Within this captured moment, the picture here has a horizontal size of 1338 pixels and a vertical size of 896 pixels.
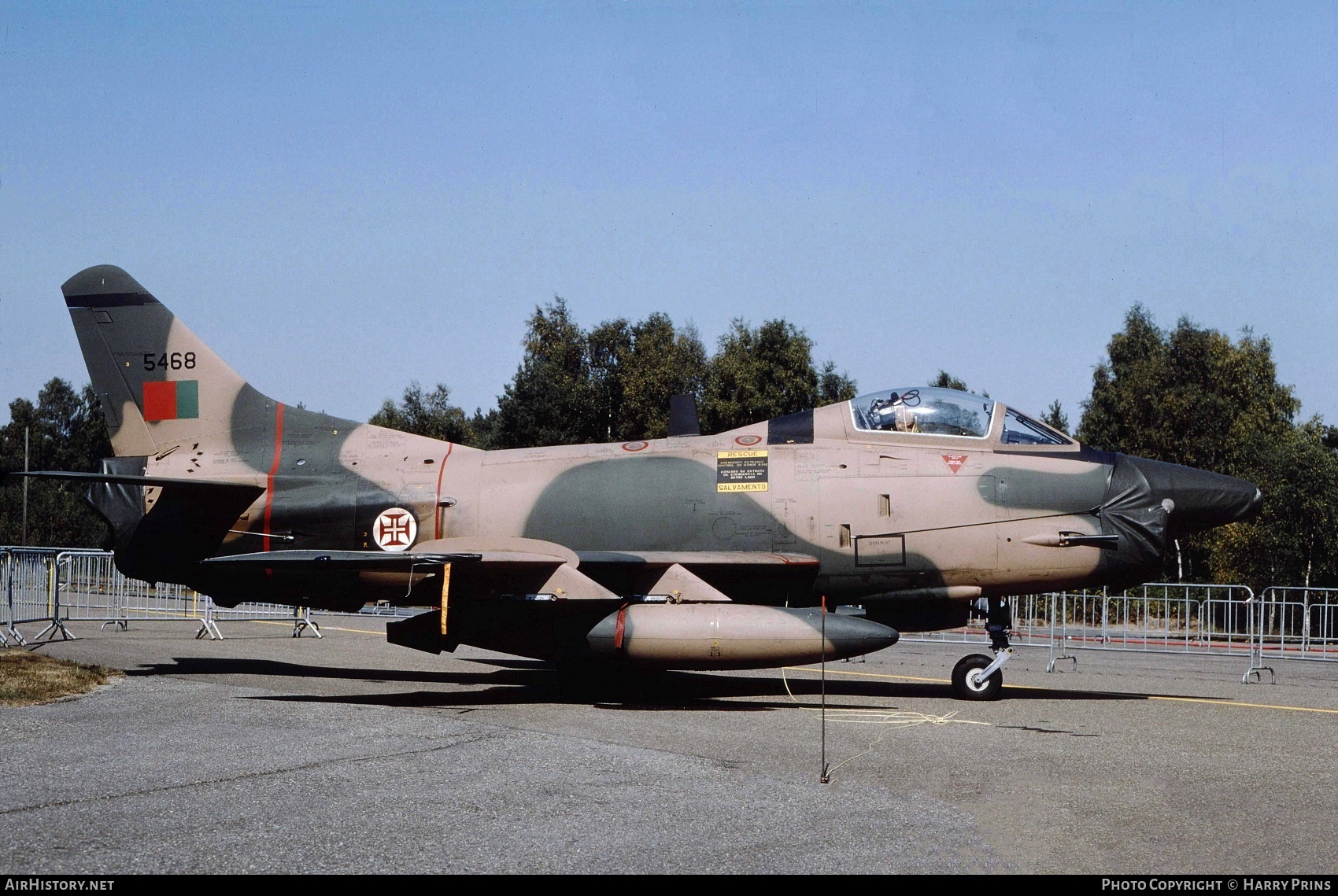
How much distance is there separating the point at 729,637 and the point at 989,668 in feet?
9.94

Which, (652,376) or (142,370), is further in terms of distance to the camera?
(652,376)

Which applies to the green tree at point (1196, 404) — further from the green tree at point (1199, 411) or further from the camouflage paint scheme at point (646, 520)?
the camouflage paint scheme at point (646, 520)

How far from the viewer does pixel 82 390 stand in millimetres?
90125

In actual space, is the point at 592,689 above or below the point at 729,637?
below

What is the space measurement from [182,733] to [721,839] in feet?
16.8

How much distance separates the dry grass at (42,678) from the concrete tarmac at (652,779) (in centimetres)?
39

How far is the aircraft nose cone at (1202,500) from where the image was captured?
37.7 feet

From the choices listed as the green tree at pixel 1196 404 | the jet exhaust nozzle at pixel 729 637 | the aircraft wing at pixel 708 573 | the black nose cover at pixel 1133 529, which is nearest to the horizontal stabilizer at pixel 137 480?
the aircraft wing at pixel 708 573

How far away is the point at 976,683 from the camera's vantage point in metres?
11.7

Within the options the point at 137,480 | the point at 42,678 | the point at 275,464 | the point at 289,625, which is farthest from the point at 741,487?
the point at 289,625

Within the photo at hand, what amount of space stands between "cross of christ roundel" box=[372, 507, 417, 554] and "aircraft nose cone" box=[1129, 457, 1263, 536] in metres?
7.91

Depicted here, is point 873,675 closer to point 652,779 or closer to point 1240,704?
point 1240,704

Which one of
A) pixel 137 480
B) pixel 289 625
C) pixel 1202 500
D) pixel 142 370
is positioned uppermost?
pixel 142 370
